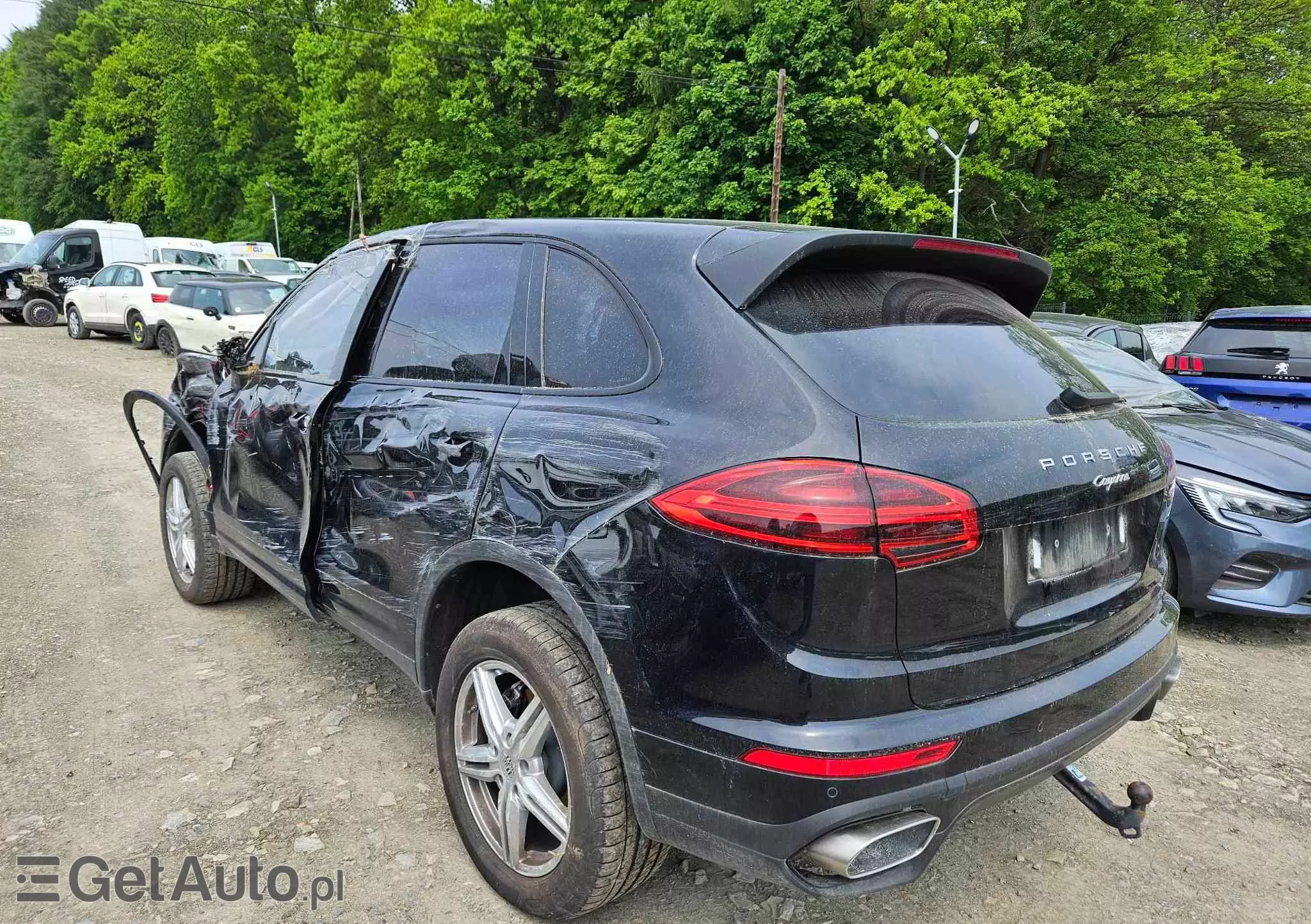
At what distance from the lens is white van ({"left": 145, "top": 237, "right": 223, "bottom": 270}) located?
23188 mm

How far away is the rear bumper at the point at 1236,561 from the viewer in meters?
4.12

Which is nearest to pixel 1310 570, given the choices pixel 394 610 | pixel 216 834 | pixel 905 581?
pixel 905 581

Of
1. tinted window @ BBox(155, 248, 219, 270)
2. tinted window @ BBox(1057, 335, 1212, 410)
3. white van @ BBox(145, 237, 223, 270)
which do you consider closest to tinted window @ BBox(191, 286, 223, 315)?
white van @ BBox(145, 237, 223, 270)

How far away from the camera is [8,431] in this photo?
353 inches

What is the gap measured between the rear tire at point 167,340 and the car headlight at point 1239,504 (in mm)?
16058

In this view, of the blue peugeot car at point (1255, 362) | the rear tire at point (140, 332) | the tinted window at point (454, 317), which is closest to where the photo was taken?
the tinted window at point (454, 317)

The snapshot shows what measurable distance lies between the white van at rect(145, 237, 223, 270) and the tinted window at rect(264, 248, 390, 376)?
2205 centimetres

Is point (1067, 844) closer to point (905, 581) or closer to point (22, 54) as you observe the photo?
point (905, 581)

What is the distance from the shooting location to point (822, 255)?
6.72 ft

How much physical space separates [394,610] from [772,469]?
1.54 meters

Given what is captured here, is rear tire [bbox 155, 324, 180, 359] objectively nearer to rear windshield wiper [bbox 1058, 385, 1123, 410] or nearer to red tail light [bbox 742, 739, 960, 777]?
rear windshield wiper [bbox 1058, 385, 1123, 410]

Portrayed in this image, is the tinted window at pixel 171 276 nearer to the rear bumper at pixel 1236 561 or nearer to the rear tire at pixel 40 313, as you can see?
the rear tire at pixel 40 313

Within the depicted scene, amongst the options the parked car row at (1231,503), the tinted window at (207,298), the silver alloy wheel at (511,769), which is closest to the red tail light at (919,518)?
the silver alloy wheel at (511,769)

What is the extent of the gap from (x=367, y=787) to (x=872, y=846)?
73.1 inches
